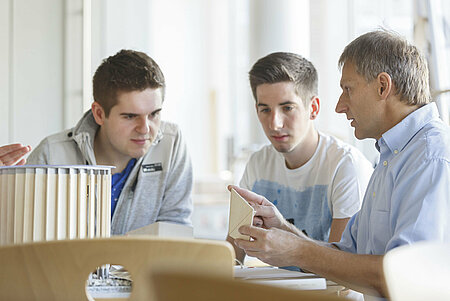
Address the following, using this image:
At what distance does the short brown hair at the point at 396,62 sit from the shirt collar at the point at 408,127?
0.19ft

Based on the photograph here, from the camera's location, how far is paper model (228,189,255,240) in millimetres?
1553

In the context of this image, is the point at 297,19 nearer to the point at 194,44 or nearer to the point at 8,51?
the point at 8,51

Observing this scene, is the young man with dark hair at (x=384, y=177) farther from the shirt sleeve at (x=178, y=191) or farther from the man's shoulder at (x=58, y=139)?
the man's shoulder at (x=58, y=139)

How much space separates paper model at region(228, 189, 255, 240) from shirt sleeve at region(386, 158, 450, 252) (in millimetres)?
335

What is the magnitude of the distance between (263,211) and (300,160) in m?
0.58

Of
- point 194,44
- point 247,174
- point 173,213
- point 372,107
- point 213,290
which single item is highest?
point 194,44

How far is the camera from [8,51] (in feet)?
11.0

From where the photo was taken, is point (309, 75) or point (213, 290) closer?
point (213, 290)

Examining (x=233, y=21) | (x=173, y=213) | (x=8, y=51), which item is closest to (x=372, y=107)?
(x=173, y=213)

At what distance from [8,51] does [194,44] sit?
289cm

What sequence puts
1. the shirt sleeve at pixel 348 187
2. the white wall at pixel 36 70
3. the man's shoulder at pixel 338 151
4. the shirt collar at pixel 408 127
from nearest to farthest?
1. the shirt collar at pixel 408 127
2. the shirt sleeve at pixel 348 187
3. the man's shoulder at pixel 338 151
4. the white wall at pixel 36 70

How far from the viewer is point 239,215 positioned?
5.30 feet

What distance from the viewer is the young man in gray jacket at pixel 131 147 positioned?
2.40 metres

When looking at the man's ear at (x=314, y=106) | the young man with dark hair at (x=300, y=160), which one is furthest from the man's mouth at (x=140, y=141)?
the man's ear at (x=314, y=106)
